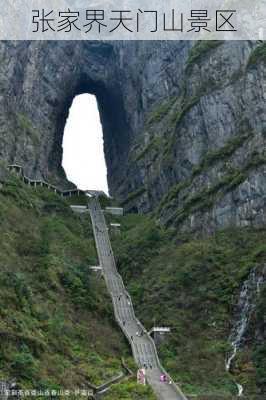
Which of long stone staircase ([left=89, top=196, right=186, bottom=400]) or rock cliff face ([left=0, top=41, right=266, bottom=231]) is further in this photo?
rock cliff face ([left=0, top=41, right=266, bottom=231])

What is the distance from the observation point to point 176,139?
74938 mm

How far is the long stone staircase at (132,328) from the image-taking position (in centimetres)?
4003

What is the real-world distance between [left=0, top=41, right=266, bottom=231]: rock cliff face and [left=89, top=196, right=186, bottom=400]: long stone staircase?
21.4ft

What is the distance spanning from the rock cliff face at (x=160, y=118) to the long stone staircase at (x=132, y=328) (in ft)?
21.4

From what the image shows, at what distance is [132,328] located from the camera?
49906mm

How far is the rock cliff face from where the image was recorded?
6188 cm

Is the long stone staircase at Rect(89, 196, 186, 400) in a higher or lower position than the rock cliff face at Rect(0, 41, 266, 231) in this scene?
lower

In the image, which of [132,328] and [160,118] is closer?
[132,328]

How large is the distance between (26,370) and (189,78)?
4975 centimetres

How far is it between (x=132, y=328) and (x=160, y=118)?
134 feet

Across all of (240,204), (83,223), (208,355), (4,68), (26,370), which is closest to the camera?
(26,370)

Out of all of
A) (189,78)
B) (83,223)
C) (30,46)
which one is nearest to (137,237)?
(83,223)

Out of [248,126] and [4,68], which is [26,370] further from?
[4,68]

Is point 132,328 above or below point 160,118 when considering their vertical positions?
below
